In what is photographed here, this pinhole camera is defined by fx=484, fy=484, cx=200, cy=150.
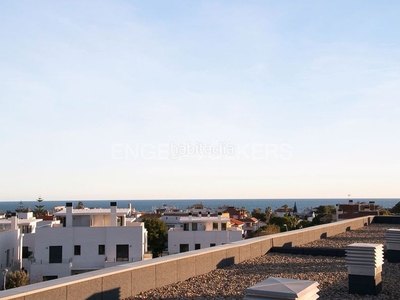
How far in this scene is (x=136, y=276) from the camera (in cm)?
720

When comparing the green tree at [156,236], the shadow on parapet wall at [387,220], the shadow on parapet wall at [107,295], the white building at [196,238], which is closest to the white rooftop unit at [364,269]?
the shadow on parapet wall at [107,295]

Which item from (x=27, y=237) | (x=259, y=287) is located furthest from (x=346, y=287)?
(x=27, y=237)

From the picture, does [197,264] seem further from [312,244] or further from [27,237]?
[27,237]

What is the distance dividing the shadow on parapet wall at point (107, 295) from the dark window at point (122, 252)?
26050 mm

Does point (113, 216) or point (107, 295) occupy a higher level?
point (107, 295)

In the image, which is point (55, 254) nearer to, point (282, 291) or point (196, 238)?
point (196, 238)

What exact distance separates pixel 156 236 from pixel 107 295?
130ft

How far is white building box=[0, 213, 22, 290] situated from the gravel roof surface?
24.3 meters

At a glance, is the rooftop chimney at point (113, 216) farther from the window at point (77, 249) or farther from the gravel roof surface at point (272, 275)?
the gravel roof surface at point (272, 275)

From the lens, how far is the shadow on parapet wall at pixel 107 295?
20.8 ft

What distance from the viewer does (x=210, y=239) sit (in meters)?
38.2

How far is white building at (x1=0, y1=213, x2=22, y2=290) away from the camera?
31.2m

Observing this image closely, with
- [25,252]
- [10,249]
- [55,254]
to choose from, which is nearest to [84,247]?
[55,254]

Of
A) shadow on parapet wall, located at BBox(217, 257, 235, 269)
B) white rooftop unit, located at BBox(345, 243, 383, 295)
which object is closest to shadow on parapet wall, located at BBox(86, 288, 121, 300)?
shadow on parapet wall, located at BBox(217, 257, 235, 269)
